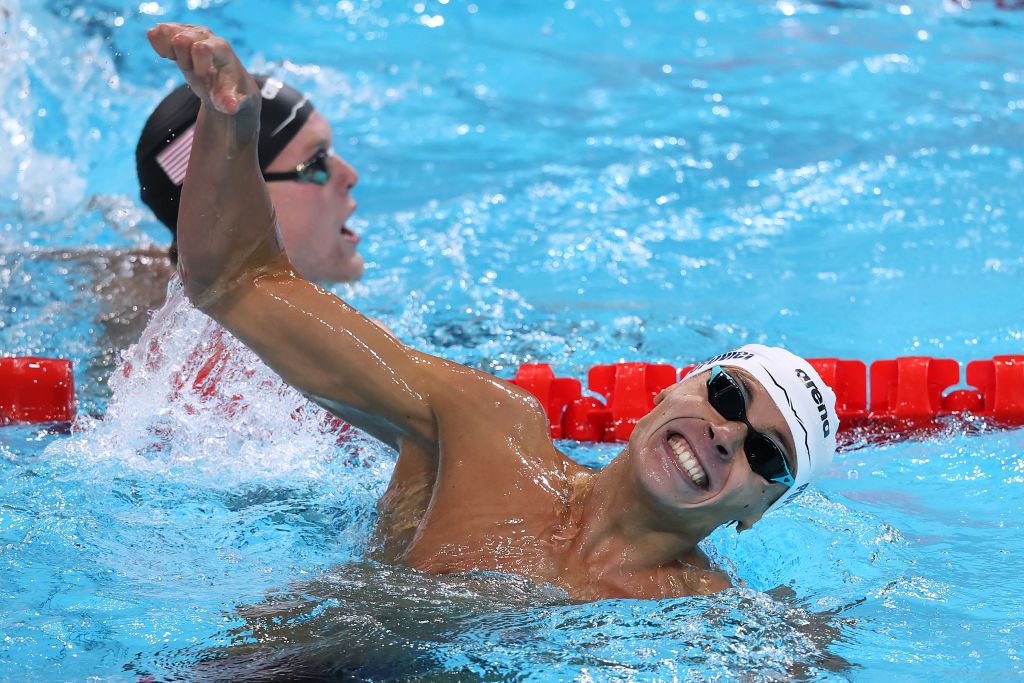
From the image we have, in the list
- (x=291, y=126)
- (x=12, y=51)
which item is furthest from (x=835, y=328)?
(x=12, y=51)

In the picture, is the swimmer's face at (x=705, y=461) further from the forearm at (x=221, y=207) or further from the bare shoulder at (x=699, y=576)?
the forearm at (x=221, y=207)

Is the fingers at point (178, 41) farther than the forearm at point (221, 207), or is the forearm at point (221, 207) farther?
the forearm at point (221, 207)

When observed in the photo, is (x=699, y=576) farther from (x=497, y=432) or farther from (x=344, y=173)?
(x=344, y=173)

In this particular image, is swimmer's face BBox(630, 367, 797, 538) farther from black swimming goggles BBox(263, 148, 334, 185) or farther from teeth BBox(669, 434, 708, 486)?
black swimming goggles BBox(263, 148, 334, 185)

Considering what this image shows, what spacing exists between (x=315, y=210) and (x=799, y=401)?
6.56 ft

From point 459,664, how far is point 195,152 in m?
1.09

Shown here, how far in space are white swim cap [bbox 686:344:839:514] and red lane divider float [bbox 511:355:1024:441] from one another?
1.15 m

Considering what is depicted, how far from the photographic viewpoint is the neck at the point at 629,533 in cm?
242

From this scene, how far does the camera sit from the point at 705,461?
2.36 metres

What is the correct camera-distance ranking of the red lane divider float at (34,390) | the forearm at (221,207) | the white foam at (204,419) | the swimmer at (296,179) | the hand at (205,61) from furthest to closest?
the swimmer at (296,179) → the red lane divider float at (34,390) → the white foam at (204,419) → the forearm at (221,207) → the hand at (205,61)

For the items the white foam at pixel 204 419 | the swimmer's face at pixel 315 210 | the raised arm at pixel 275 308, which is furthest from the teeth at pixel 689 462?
the swimmer's face at pixel 315 210

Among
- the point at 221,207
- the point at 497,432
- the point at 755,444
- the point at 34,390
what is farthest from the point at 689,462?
the point at 34,390

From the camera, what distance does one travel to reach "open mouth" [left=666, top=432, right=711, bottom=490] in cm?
235

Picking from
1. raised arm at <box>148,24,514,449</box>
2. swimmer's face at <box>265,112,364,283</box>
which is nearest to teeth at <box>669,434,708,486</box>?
raised arm at <box>148,24,514,449</box>
